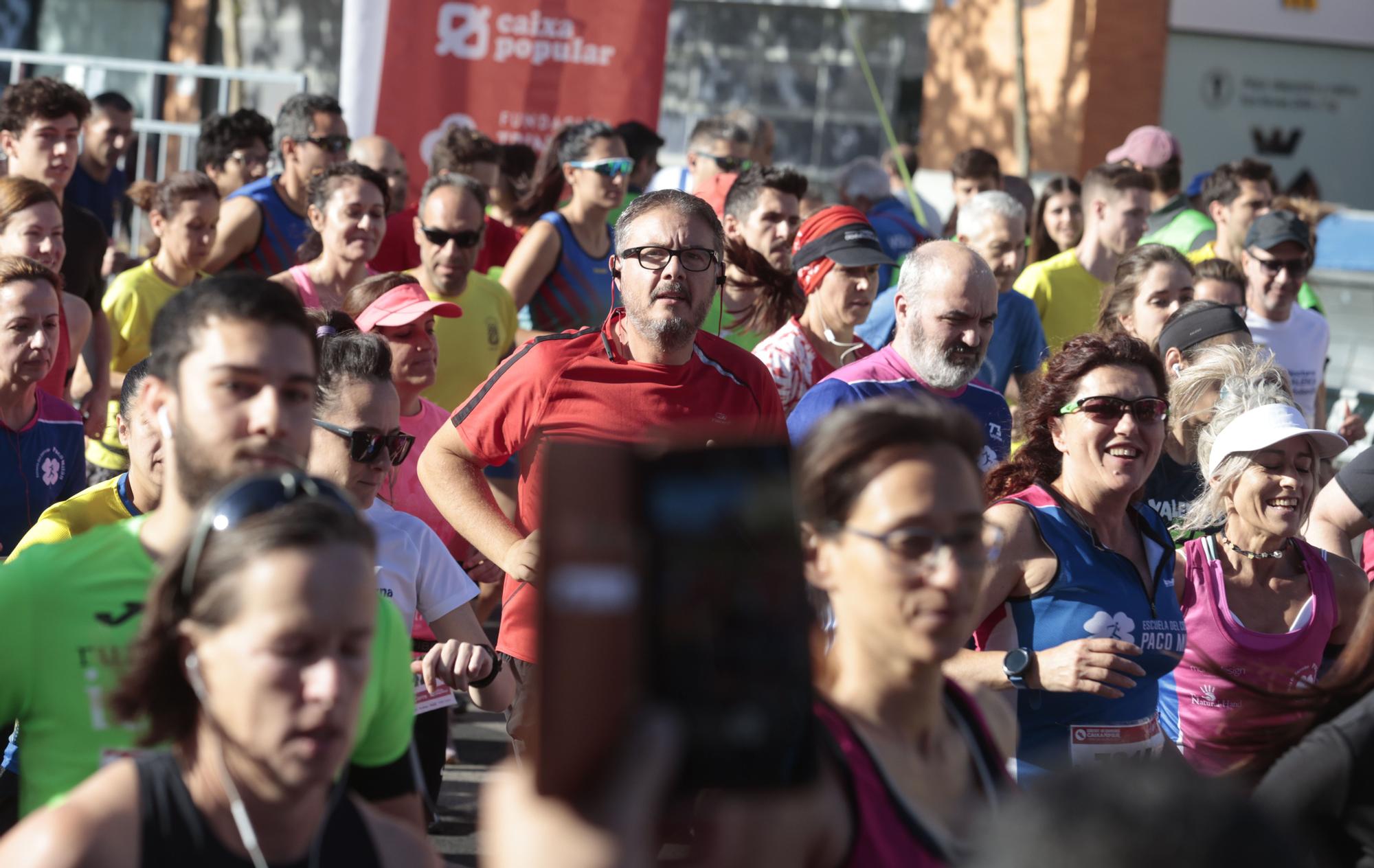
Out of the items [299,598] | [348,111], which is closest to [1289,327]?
[348,111]

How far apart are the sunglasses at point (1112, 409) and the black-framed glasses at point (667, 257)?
42.5 inches

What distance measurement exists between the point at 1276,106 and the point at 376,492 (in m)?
15.3

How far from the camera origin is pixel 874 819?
2.15 meters

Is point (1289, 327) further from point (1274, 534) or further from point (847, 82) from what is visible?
point (847, 82)

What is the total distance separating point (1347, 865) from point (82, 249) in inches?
226

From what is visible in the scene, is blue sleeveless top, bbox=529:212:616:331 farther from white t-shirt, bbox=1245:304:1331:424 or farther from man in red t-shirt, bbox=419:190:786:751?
white t-shirt, bbox=1245:304:1331:424

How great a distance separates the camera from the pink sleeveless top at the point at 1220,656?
4.20 metres

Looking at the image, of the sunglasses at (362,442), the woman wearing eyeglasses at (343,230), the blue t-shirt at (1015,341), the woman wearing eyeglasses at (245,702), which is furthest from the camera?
the blue t-shirt at (1015,341)

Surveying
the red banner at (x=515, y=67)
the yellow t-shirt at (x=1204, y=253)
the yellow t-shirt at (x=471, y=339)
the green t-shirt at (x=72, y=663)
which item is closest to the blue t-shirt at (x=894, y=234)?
the yellow t-shirt at (x=1204, y=253)

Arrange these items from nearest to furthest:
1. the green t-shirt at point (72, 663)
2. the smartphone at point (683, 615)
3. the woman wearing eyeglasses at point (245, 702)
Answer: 1. the smartphone at point (683, 615)
2. the woman wearing eyeglasses at point (245, 702)
3. the green t-shirt at point (72, 663)

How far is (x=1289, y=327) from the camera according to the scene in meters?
7.36

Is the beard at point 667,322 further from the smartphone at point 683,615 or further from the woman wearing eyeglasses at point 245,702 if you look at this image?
the smartphone at point 683,615

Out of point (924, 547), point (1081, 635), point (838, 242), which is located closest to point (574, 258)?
point (838, 242)

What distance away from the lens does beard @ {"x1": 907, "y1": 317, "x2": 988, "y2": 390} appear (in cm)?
487
